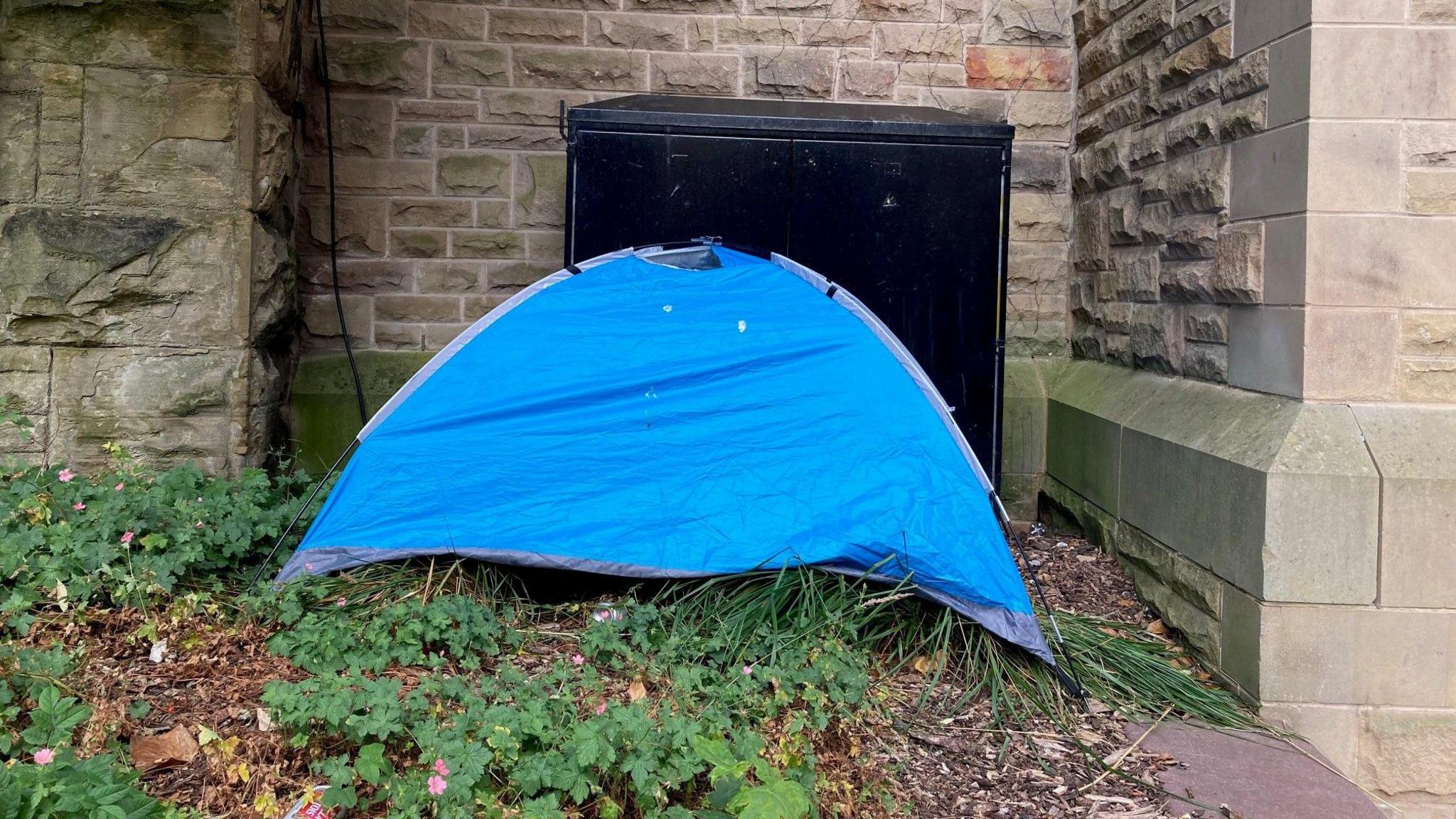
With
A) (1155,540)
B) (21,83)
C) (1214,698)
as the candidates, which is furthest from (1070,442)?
(21,83)

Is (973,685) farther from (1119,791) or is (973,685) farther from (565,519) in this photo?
(565,519)

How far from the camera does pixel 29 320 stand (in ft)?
13.0

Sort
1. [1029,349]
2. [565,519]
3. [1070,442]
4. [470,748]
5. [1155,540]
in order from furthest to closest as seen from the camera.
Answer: [1029,349]
[1070,442]
[1155,540]
[565,519]
[470,748]

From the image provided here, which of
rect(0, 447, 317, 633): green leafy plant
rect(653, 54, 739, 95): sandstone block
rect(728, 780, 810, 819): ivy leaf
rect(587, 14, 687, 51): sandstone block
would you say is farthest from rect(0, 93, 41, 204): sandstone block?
rect(728, 780, 810, 819): ivy leaf

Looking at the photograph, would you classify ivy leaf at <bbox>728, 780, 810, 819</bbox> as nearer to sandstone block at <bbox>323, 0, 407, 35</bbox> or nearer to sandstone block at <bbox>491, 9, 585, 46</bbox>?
sandstone block at <bbox>491, 9, 585, 46</bbox>

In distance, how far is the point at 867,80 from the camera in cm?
521

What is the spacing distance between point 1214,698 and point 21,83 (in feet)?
14.7

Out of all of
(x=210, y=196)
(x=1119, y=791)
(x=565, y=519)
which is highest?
(x=210, y=196)

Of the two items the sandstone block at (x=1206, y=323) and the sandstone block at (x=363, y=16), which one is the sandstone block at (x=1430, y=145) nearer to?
the sandstone block at (x=1206, y=323)

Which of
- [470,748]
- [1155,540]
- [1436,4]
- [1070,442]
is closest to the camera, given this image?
[470,748]

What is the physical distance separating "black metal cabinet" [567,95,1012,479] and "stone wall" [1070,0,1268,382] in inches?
22.0

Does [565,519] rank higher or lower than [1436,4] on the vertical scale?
lower

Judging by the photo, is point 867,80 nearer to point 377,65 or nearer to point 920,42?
point 920,42

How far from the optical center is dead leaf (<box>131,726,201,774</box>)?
2477 mm
